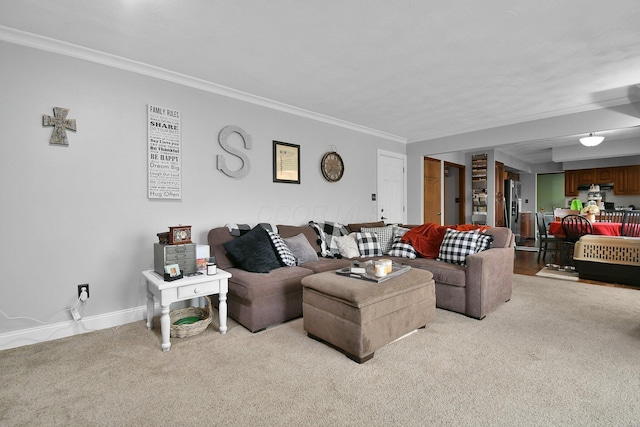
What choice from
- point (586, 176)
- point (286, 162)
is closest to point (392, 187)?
point (286, 162)

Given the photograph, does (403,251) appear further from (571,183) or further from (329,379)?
(571,183)

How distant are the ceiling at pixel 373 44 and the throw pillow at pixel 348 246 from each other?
5.57ft

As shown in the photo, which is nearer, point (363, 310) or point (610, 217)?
point (363, 310)

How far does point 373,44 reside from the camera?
247 centimetres

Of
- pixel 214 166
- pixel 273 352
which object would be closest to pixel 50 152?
pixel 214 166

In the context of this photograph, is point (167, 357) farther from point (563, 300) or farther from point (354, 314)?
point (563, 300)

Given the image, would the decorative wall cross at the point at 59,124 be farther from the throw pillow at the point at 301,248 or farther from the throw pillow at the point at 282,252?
the throw pillow at the point at 301,248

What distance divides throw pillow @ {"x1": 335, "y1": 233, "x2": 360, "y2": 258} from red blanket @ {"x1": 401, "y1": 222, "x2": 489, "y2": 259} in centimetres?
61

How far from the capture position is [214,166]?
10.8 feet

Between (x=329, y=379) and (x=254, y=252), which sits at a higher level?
(x=254, y=252)

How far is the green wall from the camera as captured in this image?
9.37 m

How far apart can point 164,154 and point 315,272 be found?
1835 mm

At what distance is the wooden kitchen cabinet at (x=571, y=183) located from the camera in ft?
28.1

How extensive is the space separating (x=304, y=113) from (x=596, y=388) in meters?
3.78
